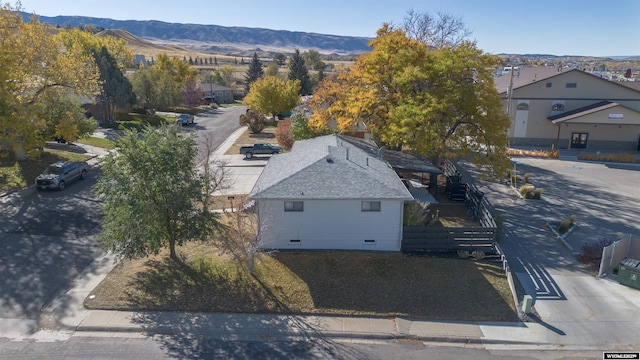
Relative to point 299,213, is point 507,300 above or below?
below

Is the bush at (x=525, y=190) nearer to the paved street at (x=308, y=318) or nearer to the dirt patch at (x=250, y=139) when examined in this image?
the paved street at (x=308, y=318)

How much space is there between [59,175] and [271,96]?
32742mm

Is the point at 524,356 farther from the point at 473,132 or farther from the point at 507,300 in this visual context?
the point at 473,132

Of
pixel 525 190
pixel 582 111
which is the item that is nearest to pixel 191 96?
pixel 582 111

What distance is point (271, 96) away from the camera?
5603 cm

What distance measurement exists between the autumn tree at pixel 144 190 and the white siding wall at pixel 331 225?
367 centimetres

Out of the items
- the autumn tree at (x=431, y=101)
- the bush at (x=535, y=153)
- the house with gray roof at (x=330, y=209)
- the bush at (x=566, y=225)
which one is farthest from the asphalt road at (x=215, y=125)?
the bush at (x=535, y=153)

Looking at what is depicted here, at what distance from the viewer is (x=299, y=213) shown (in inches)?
726

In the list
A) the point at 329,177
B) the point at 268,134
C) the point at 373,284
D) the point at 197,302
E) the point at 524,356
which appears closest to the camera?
the point at 524,356

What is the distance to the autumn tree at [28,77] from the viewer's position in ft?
84.0

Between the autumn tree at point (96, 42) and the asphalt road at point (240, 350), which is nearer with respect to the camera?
the asphalt road at point (240, 350)

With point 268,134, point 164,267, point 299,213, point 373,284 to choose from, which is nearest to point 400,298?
point 373,284

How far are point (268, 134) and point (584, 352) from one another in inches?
1679

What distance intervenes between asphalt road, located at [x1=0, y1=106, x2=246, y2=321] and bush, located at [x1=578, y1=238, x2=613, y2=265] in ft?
62.4
